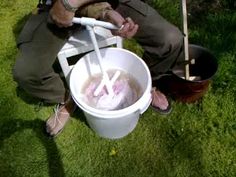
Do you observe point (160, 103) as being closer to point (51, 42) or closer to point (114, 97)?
point (114, 97)

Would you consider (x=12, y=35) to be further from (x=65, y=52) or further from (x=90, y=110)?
(x=90, y=110)

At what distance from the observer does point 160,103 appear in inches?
105

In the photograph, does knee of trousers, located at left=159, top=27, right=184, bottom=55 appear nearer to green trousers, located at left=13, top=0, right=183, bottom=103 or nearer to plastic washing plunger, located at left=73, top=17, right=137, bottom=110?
green trousers, located at left=13, top=0, right=183, bottom=103

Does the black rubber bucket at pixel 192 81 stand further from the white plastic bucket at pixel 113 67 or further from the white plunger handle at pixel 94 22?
the white plunger handle at pixel 94 22

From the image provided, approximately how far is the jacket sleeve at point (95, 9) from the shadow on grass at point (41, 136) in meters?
0.89

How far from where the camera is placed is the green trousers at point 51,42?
7.56 ft

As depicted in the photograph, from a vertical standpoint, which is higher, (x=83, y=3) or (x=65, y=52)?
(x=83, y=3)


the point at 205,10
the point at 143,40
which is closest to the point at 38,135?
the point at 143,40

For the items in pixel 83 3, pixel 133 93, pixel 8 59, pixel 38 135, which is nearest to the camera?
pixel 83 3

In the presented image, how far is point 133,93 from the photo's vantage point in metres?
2.46

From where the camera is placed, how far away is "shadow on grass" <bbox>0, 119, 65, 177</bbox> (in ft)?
8.32

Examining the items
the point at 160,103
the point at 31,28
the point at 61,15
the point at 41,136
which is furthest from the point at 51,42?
the point at 160,103

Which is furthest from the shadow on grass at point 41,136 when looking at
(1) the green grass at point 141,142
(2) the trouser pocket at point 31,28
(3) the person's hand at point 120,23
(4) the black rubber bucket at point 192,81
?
(3) the person's hand at point 120,23

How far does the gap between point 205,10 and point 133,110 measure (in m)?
1.33
